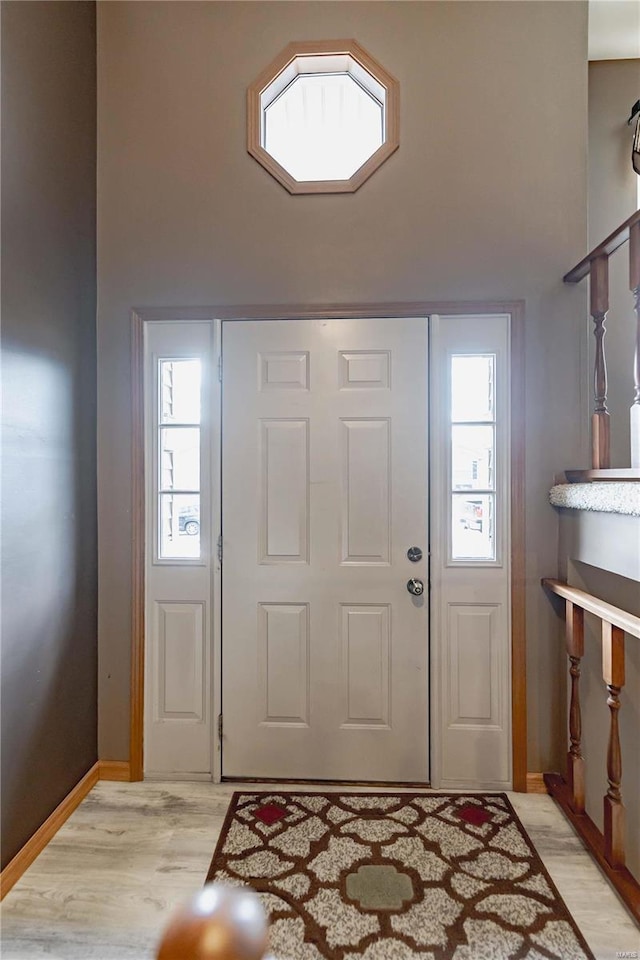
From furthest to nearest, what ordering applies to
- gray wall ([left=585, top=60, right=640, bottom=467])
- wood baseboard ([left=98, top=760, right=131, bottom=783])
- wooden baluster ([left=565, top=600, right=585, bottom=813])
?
gray wall ([left=585, top=60, right=640, bottom=467]) < wood baseboard ([left=98, top=760, right=131, bottom=783]) < wooden baluster ([left=565, top=600, right=585, bottom=813])

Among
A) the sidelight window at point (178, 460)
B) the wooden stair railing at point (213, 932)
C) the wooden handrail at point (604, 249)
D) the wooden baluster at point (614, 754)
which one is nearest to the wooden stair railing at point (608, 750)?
the wooden baluster at point (614, 754)

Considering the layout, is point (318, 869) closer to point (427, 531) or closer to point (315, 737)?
point (315, 737)

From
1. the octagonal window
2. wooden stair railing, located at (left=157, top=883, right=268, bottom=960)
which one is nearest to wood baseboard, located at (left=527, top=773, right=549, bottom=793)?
wooden stair railing, located at (left=157, top=883, right=268, bottom=960)

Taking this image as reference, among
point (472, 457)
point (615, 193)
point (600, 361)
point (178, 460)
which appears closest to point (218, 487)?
point (178, 460)

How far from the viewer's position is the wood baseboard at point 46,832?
1667 millimetres

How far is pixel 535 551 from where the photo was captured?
2.20 m

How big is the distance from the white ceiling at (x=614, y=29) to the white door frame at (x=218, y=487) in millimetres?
1335

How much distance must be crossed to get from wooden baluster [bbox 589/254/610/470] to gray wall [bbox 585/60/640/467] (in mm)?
404

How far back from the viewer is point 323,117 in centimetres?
232

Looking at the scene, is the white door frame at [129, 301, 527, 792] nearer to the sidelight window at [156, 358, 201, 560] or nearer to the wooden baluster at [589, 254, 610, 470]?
the sidelight window at [156, 358, 201, 560]

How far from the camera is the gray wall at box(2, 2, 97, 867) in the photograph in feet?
5.66

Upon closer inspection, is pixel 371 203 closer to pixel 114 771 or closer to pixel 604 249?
pixel 604 249

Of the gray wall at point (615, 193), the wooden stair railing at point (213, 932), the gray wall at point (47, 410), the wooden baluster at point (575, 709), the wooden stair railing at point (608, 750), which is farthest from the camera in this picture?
the gray wall at point (615, 193)

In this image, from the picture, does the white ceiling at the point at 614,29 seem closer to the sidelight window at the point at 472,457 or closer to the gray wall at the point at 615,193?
the gray wall at the point at 615,193
